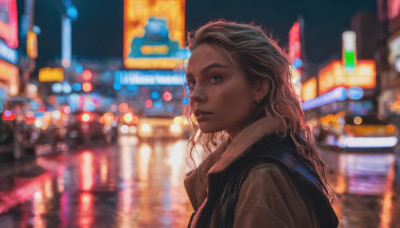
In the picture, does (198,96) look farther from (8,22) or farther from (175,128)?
(8,22)

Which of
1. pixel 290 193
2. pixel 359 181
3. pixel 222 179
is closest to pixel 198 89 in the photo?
pixel 222 179

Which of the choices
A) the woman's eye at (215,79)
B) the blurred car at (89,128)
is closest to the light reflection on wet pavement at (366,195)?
the woman's eye at (215,79)

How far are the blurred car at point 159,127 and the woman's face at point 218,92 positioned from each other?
28.9m

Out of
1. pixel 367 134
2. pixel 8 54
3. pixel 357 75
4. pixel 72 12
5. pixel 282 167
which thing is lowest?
pixel 367 134

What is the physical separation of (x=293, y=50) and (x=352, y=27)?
21.9m

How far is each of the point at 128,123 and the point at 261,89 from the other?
124 ft

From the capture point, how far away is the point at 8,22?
28781 mm

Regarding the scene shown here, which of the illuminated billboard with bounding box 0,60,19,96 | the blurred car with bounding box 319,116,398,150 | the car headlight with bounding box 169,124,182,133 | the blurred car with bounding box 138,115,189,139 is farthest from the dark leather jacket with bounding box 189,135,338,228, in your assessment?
the car headlight with bounding box 169,124,182,133

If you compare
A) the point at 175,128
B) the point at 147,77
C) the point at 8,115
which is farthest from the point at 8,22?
the point at 147,77

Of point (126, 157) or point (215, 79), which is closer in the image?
point (215, 79)

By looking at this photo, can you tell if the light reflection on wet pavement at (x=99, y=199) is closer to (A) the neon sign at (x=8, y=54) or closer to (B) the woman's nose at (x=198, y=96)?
(B) the woman's nose at (x=198, y=96)

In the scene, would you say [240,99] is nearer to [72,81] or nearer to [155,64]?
[72,81]

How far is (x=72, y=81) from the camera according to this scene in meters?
35.8

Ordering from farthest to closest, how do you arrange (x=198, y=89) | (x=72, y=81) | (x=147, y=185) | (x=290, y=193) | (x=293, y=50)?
(x=293, y=50), (x=72, y=81), (x=147, y=185), (x=198, y=89), (x=290, y=193)
